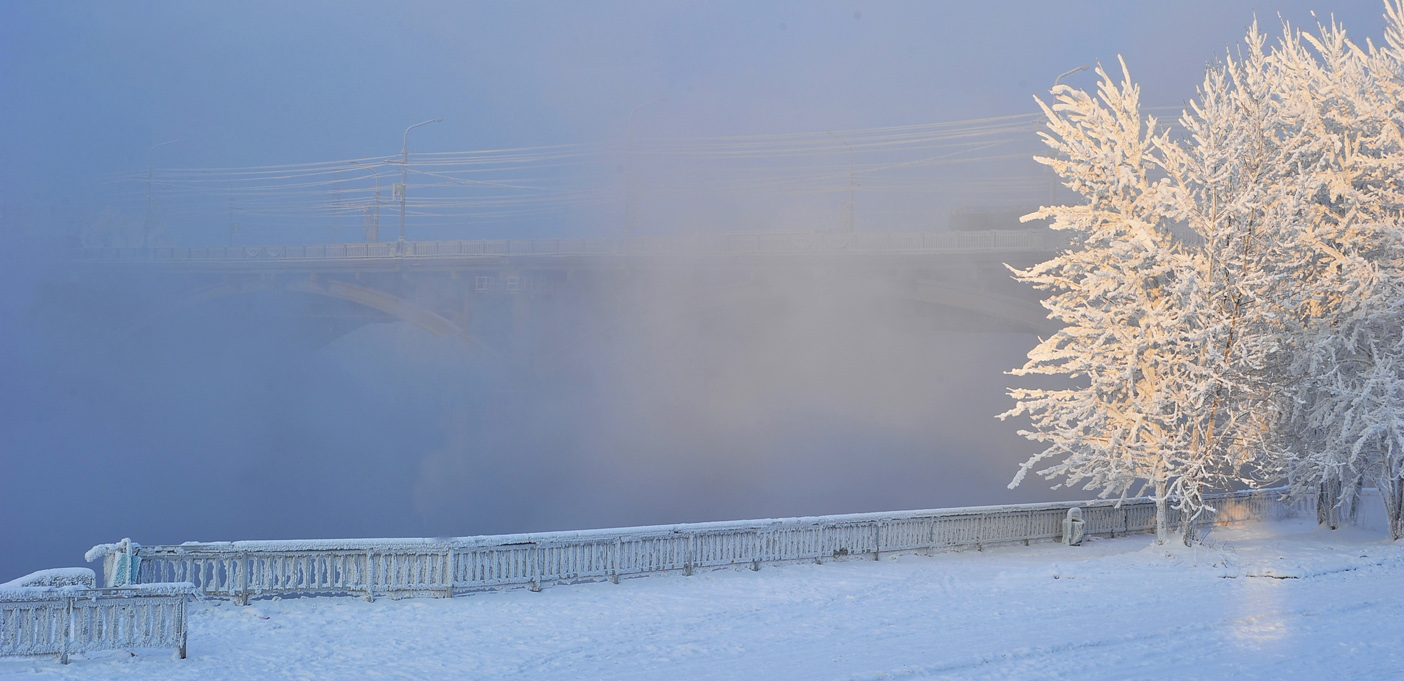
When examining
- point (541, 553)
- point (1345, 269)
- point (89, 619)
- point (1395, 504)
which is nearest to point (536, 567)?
point (541, 553)

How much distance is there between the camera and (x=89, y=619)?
10.8 meters

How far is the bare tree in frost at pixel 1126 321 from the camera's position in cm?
1991

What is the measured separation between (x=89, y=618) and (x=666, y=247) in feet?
150

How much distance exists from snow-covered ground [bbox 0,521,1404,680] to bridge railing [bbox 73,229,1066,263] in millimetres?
30072

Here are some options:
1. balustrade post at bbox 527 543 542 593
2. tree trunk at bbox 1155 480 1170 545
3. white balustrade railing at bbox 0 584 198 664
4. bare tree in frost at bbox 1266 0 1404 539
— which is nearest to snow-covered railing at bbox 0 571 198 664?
white balustrade railing at bbox 0 584 198 664

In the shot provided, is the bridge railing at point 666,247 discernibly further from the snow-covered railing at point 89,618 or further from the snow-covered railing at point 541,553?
the snow-covered railing at point 89,618

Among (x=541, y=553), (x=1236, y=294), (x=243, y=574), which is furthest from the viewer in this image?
(x=1236, y=294)

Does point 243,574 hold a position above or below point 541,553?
below

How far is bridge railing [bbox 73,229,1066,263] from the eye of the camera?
46.9 meters

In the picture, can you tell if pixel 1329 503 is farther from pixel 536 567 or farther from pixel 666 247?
pixel 666 247

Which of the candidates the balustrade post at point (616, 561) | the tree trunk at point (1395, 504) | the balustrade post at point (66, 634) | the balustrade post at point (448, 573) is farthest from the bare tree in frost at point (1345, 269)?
the balustrade post at point (66, 634)

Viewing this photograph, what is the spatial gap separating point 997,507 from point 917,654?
1007 cm

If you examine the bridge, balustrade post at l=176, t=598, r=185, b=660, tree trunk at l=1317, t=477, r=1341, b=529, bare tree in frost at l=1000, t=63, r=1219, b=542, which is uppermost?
the bridge

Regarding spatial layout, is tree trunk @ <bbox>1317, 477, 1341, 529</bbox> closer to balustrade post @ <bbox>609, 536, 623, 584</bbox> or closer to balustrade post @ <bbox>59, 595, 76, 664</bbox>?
balustrade post @ <bbox>609, 536, 623, 584</bbox>
